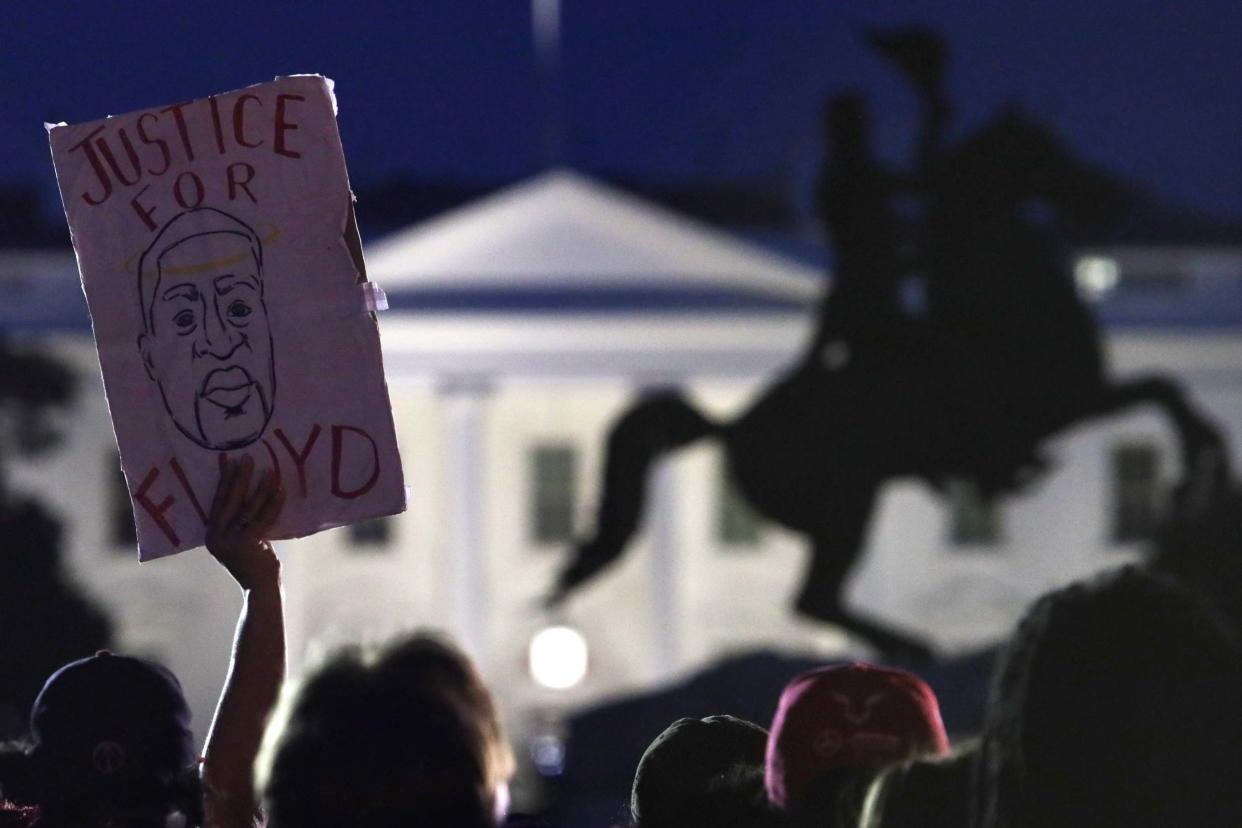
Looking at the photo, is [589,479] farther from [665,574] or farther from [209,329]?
[209,329]

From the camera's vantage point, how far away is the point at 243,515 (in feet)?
8.50

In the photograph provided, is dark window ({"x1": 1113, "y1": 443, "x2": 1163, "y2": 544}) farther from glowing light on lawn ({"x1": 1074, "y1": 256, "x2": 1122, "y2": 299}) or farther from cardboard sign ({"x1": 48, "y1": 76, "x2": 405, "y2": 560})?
cardboard sign ({"x1": 48, "y1": 76, "x2": 405, "y2": 560})

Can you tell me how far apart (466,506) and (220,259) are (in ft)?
86.8

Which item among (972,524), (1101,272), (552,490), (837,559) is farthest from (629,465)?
(1101,272)

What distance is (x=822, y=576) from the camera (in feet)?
51.4

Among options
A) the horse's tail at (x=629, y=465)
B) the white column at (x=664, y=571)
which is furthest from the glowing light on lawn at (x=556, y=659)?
the horse's tail at (x=629, y=465)

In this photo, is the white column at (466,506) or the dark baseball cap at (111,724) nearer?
the dark baseball cap at (111,724)

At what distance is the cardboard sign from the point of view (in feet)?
8.44

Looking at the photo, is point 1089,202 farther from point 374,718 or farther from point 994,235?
point 374,718

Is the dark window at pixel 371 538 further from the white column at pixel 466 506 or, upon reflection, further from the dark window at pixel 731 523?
the dark window at pixel 731 523

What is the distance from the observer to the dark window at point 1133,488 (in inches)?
1213

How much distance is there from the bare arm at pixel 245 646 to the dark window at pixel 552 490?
91.6 ft

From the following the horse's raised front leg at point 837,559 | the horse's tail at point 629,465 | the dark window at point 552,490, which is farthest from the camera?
the dark window at point 552,490

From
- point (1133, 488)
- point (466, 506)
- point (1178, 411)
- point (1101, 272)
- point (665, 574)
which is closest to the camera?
point (1178, 411)
